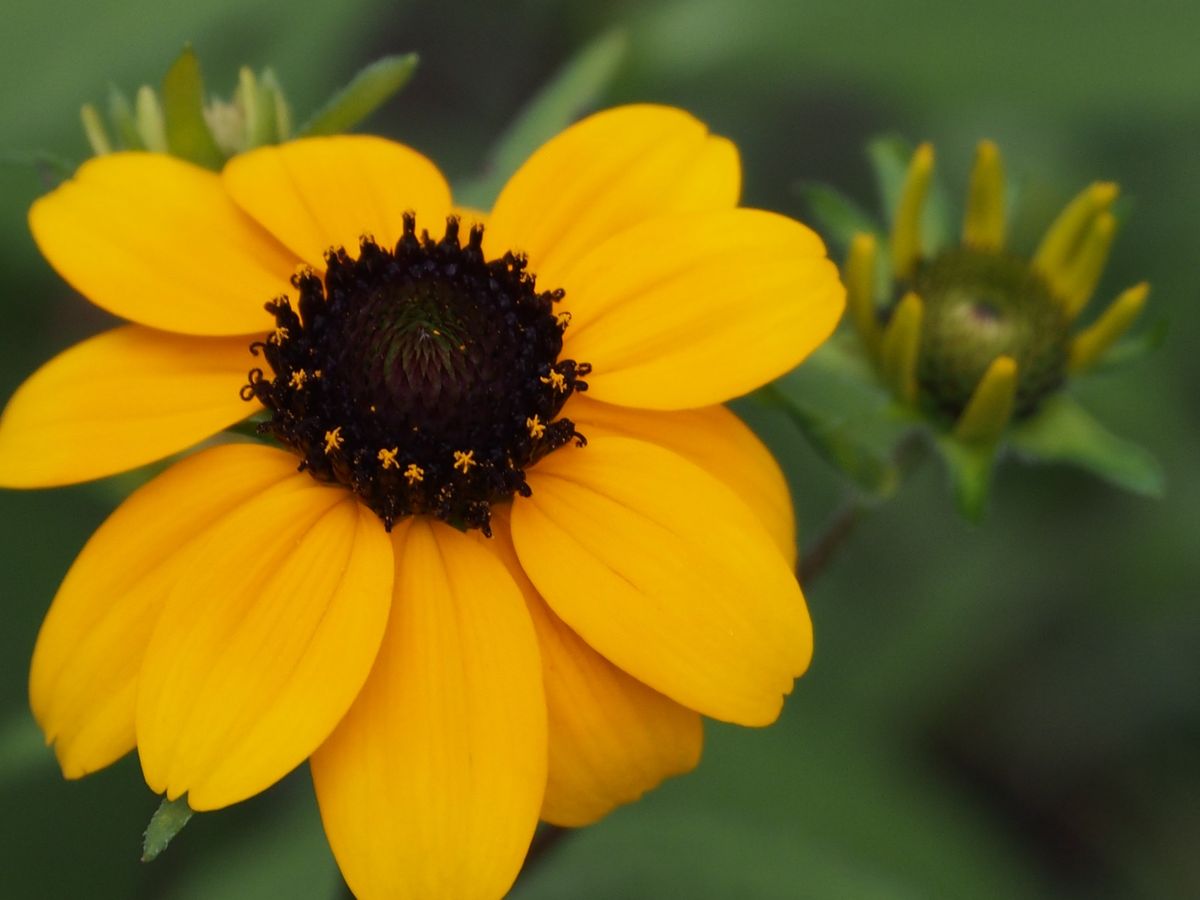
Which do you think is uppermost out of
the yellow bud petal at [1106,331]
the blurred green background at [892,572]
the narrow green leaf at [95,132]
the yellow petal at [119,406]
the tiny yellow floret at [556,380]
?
the narrow green leaf at [95,132]

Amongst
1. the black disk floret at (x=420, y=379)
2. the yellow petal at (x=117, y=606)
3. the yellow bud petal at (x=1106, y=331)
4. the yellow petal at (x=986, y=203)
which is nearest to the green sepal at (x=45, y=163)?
the black disk floret at (x=420, y=379)

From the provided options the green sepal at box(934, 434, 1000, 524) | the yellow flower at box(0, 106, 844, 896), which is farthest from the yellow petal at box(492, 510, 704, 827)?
the green sepal at box(934, 434, 1000, 524)

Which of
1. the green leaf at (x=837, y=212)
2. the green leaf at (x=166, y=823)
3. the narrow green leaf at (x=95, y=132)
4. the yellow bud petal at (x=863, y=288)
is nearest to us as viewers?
the green leaf at (x=166, y=823)

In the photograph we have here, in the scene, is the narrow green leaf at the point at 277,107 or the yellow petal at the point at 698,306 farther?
the narrow green leaf at the point at 277,107

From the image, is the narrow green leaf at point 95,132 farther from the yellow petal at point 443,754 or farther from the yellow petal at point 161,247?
the yellow petal at point 443,754

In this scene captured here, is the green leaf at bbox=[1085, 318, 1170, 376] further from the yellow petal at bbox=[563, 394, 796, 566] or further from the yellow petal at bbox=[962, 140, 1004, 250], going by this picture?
the yellow petal at bbox=[563, 394, 796, 566]

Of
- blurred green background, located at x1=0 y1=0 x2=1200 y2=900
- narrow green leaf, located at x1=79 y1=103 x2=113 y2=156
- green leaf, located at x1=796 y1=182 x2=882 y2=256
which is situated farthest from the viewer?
blurred green background, located at x1=0 y1=0 x2=1200 y2=900

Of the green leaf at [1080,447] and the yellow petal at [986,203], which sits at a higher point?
the yellow petal at [986,203]
